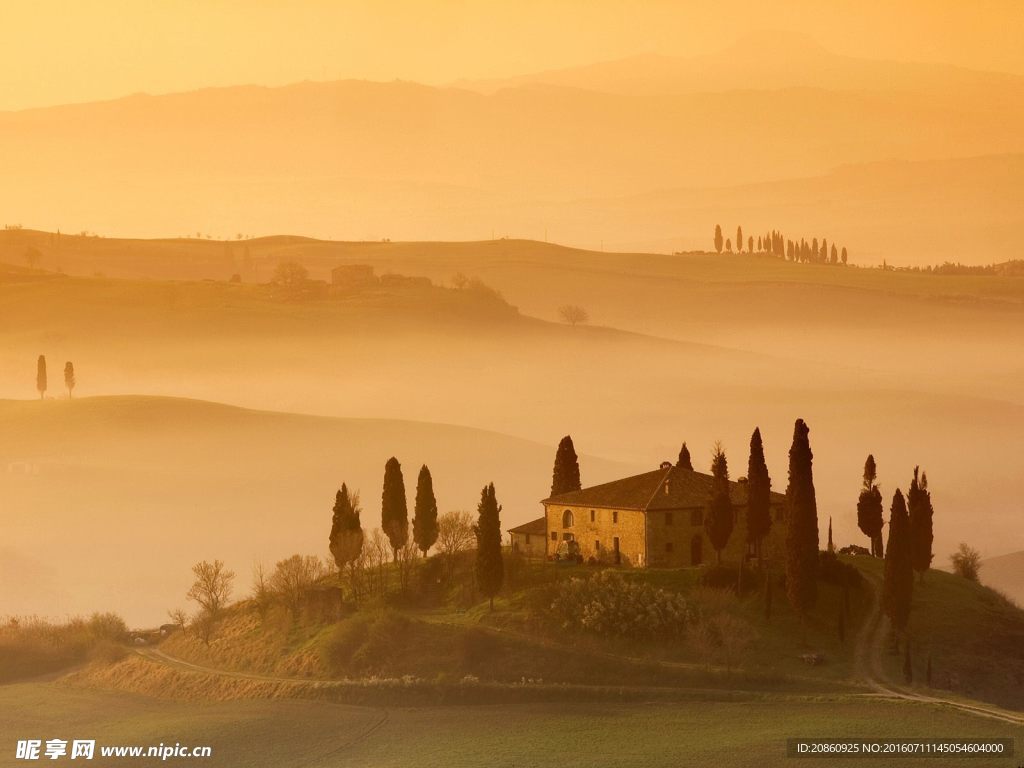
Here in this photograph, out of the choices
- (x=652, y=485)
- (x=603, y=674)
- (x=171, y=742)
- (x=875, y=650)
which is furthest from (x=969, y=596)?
(x=171, y=742)

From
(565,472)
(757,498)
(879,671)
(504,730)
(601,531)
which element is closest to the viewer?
(504,730)

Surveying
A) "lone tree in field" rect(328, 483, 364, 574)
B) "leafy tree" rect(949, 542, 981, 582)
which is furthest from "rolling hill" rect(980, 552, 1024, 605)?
"lone tree in field" rect(328, 483, 364, 574)

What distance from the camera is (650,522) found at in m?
102

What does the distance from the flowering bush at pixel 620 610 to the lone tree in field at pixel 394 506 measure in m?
17.9

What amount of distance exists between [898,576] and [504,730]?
86.9 feet

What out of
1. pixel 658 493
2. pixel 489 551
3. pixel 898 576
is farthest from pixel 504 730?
pixel 898 576

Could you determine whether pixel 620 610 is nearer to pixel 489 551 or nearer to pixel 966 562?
pixel 489 551

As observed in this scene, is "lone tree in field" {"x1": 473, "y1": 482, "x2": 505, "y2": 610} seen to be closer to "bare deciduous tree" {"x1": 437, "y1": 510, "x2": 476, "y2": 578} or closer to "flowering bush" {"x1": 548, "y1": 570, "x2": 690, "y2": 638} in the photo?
"flowering bush" {"x1": 548, "y1": 570, "x2": 690, "y2": 638}

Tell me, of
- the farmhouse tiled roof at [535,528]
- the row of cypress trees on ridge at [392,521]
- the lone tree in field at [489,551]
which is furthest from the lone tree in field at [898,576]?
the row of cypress trees on ridge at [392,521]

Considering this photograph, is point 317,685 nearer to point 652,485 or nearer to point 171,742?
point 171,742

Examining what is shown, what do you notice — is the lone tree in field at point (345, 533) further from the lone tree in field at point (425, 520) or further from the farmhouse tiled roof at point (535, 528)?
the farmhouse tiled roof at point (535, 528)

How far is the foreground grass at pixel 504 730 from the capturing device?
7706cm

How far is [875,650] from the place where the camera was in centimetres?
9294

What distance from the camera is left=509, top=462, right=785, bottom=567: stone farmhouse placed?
337ft
